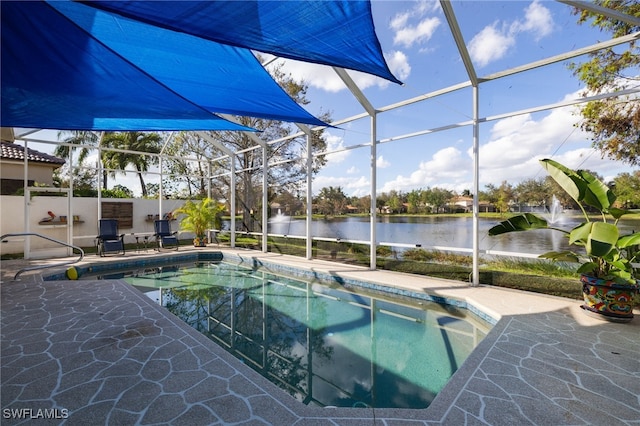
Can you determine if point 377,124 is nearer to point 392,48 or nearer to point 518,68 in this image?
point 392,48

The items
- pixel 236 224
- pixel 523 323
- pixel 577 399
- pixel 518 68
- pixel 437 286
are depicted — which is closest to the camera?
pixel 577 399

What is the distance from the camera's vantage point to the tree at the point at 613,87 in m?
4.65

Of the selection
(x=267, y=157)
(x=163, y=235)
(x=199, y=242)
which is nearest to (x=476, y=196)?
(x=267, y=157)

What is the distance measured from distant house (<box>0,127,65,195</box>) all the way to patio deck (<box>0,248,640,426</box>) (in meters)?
10.6

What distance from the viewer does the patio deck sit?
2.30 m

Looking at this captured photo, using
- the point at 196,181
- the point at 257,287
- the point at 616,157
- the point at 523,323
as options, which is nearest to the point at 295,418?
the point at 523,323

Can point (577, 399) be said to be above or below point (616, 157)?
below

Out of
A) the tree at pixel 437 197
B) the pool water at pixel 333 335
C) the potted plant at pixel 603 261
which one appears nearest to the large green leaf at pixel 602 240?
the potted plant at pixel 603 261

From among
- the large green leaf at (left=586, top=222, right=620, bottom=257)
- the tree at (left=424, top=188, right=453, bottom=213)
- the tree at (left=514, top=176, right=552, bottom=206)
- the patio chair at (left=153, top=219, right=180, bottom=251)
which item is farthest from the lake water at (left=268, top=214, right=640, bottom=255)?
the patio chair at (left=153, top=219, right=180, bottom=251)

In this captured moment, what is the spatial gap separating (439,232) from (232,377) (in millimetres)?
5335

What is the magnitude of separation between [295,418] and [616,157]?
6.04 meters

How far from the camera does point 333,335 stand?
178 inches

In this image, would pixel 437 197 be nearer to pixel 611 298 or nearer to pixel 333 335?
pixel 611 298

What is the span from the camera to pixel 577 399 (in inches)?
98.5
